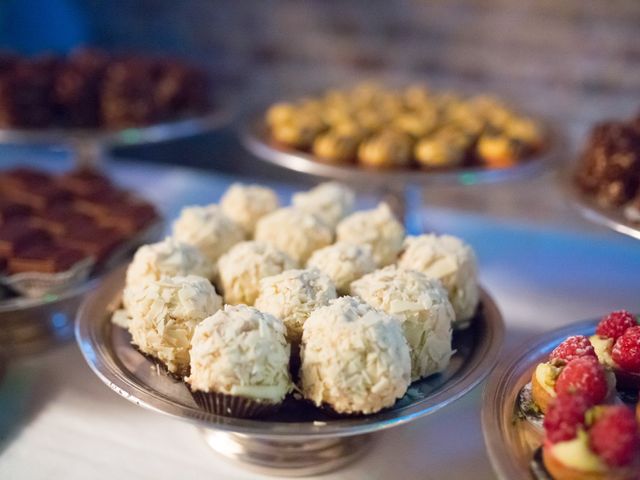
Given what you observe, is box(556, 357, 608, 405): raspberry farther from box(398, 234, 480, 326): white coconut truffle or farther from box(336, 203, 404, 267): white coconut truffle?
box(336, 203, 404, 267): white coconut truffle

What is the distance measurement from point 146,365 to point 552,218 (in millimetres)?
2098

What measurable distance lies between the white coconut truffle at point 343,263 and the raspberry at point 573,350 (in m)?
0.36

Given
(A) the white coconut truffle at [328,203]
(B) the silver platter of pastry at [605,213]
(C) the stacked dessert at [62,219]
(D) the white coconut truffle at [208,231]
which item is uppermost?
(B) the silver platter of pastry at [605,213]

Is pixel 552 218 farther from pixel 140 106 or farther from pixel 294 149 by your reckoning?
pixel 140 106

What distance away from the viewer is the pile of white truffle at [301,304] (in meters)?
0.99

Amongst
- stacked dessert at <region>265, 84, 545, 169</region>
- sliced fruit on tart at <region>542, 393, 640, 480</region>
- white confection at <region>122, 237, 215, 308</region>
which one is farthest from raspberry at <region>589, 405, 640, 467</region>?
stacked dessert at <region>265, 84, 545, 169</region>

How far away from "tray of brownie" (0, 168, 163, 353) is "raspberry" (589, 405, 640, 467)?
102cm

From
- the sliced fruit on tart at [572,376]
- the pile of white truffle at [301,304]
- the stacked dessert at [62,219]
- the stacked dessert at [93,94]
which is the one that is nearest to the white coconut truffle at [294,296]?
the pile of white truffle at [301,304]

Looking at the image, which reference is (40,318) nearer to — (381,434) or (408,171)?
(381,434)

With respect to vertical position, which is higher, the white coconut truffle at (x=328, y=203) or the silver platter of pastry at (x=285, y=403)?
the white coconut truffle at (x=328, y=203)

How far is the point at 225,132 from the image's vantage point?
325cm

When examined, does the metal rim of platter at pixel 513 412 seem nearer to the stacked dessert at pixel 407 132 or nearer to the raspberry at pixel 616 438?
the raspberry at pixel 616 438

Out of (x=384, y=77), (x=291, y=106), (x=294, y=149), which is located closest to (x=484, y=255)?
(x=294, y=149)

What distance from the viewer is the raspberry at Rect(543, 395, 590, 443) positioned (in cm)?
90
